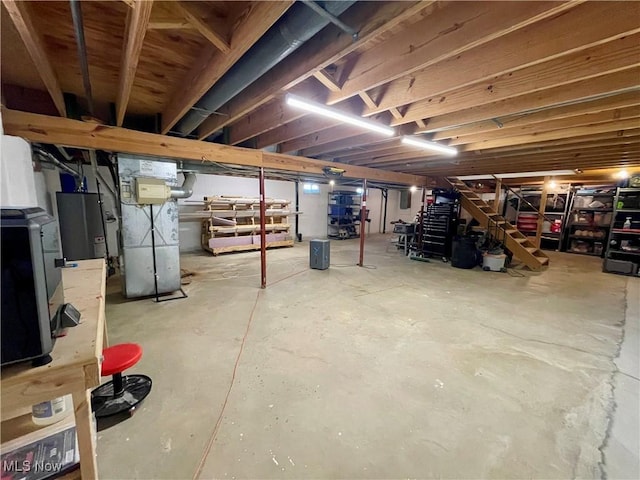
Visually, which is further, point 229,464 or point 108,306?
point 108,306

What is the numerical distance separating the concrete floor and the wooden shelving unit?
291 cm

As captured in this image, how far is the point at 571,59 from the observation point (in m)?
1.72

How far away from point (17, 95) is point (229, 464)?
372 cm

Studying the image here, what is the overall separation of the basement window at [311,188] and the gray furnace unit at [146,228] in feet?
19.0

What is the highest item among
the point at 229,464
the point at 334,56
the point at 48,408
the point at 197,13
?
the point at 197,13

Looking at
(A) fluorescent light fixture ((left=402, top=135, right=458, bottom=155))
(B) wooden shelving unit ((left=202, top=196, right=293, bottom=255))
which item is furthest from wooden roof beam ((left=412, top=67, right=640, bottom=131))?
(B) wooden shelving unit ((left=202, top=196, right=293, bottom=255))

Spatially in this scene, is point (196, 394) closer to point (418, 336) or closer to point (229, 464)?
point (229, 464)

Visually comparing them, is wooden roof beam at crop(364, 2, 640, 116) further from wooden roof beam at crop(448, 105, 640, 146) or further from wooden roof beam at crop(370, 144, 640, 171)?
wooden roof beam at crop(370, 144, 640, 171)

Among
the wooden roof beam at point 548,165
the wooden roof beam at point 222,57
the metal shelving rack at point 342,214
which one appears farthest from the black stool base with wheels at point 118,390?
the metal shelving rack at point 342,214

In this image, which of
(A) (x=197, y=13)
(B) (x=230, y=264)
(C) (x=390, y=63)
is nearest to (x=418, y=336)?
(C) (x=390, y=63)

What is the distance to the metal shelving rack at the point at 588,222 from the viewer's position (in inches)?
291

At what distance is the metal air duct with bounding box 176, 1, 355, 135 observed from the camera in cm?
121

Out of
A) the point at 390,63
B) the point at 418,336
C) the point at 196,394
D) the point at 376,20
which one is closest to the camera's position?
the point at 376,20

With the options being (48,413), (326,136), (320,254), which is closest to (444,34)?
(326,136)
